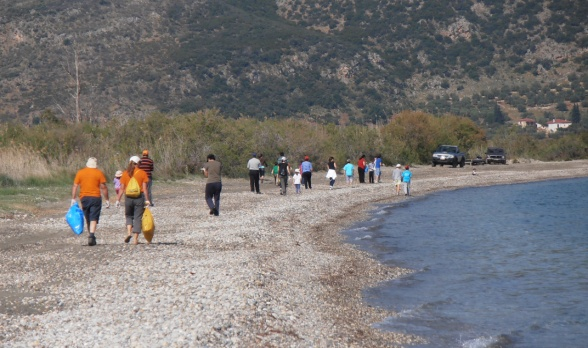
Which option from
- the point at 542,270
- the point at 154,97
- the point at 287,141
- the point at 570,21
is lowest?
the point at 542,270

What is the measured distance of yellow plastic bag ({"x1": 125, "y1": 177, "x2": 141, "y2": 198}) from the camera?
16.8m

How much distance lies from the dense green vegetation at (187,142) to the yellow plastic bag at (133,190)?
14591 mm

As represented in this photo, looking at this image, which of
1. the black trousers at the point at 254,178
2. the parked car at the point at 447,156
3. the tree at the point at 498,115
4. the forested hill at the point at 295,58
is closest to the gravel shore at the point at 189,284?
the black trousers at the point at 254,178

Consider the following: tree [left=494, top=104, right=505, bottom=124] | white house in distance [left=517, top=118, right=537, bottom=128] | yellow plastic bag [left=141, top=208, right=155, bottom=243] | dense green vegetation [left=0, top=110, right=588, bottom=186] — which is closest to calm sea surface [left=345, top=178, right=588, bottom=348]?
yellow plastic bag [left=141, top=208, right=155, bottom=243]

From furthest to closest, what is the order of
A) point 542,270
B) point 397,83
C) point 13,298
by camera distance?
point 397,83 < point 542,270 < point 13,298

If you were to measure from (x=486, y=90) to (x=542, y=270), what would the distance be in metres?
83.0

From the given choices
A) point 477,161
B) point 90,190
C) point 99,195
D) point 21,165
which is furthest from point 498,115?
point 90,190

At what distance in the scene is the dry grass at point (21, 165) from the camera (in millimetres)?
30406

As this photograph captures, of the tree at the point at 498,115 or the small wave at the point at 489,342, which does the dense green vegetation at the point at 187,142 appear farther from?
the tree at the point at 498,115

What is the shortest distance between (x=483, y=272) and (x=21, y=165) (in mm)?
19203

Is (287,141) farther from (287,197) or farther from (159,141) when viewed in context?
(287,197)

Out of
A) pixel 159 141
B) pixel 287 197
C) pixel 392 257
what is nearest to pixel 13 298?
pixel 392 257

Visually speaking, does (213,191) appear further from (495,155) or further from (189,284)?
(495,155)

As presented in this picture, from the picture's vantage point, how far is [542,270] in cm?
1944
